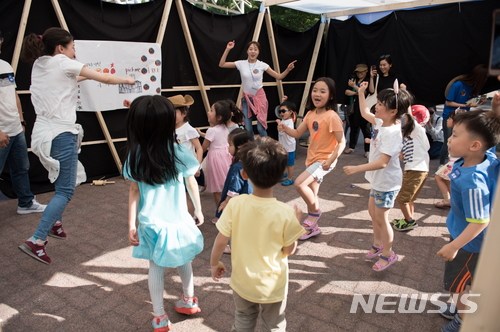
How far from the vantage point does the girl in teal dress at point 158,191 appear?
2.18 metres

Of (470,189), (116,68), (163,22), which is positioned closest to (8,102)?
(116,68)

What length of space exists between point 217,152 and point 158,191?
74.6 inches

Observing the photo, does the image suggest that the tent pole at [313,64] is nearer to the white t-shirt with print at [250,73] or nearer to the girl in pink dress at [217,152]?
the white t-shirt with print at [250,73]

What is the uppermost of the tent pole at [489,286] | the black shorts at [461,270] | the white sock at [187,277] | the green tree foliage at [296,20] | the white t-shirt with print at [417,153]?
the green tree foliage at [296,20]

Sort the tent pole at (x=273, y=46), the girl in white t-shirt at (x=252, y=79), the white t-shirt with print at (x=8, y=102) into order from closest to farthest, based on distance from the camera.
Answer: the white t-shirt with print at (x=8, y=102) → the girl in white t-shirt at (x=252, y=79) → the tent pole at (x=273, y=46)

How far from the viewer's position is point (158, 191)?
229 centimetres

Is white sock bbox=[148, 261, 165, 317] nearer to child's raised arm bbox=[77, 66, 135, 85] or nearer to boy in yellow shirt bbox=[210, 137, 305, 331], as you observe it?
boy in yellow shirt bbox=[210, 137, 305, 331]

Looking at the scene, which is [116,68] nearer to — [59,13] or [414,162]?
[59,13]

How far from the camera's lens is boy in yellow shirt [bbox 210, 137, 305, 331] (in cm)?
182

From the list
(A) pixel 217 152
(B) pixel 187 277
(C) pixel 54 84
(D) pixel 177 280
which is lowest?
(D) pixel 177 280

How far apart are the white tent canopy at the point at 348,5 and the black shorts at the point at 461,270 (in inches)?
230

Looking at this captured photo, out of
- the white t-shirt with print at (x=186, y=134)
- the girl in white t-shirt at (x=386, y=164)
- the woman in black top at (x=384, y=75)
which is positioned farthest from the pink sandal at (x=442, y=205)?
the white t-shirt with print at (x=186, y=134)

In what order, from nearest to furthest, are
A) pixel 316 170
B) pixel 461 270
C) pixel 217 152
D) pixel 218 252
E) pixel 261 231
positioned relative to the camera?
pixel 261 231, pixel 218 252, pixel 461 270, pixel 316 170, pixel 217 152

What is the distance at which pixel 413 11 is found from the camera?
716 centimetres
